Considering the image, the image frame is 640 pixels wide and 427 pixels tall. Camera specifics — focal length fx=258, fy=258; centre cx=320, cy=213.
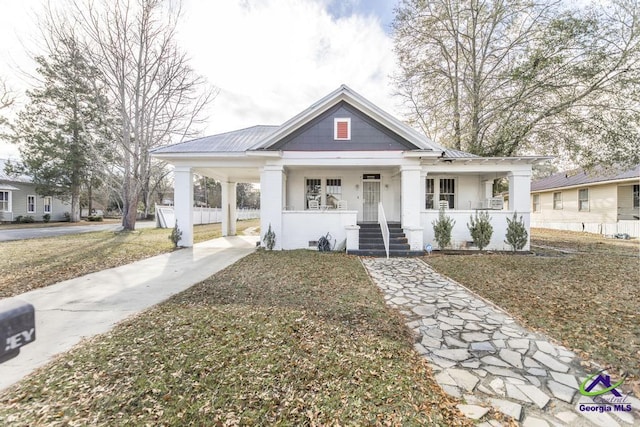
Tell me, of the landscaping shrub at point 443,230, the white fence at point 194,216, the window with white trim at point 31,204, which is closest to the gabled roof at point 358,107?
the landscaping shrub at point 443,230

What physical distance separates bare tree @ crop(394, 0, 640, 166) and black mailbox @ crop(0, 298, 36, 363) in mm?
17143

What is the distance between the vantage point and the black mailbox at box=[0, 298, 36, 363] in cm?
88

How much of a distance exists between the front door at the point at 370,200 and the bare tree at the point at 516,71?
694cm

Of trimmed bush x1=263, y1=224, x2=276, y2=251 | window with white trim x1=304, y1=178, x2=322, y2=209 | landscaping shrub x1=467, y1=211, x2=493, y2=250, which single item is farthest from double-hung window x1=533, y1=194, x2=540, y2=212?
trimmed bush x1=263, y1=224, x2=276, y2=251

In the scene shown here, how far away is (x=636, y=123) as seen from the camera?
1137 centimetres

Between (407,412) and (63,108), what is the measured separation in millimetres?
30778

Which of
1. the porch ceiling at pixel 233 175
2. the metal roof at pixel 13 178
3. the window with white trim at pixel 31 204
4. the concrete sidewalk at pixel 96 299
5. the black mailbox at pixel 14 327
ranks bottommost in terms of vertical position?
the concrete sidewalk at pixel 96 299

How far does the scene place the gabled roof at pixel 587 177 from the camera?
43.8 ft

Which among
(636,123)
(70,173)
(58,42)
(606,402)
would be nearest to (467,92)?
(636,123)

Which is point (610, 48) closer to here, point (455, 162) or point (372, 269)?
point (455, 162)

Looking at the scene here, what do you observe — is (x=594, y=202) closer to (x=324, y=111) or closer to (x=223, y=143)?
(x=324, y=111)

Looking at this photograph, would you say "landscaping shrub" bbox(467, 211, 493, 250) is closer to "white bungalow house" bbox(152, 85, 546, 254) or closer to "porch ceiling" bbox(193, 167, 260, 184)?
"white bungalow house" bbox(152, 85, 546, 254)

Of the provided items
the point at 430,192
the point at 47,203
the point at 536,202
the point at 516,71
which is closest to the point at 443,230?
the point at 430,192

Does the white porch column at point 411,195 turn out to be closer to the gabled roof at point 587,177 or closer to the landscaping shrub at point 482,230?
the landscaping shrub at point 482,230
